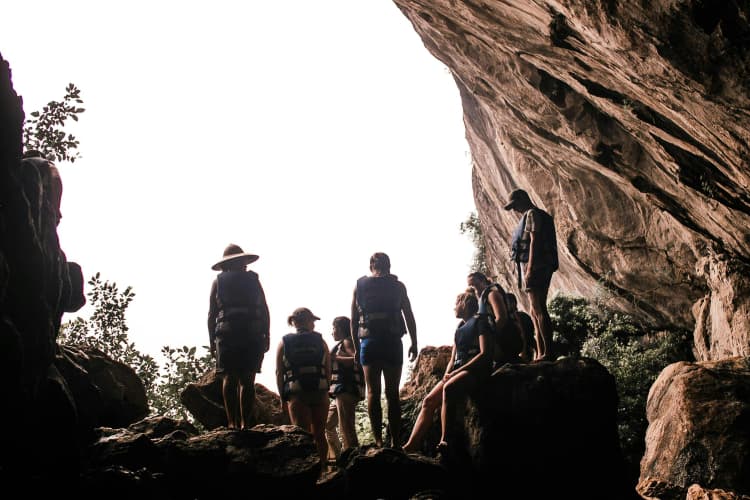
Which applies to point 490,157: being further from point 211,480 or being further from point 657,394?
point 211,480

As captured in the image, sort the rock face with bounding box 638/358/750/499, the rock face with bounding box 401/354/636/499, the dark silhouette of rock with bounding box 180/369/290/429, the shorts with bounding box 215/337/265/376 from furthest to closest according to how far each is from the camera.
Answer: the dark silhouette of rock with bounding box 180/369/290/429 → the rock face with bounding box 638/358/750/499 → the shorts with bounding box 215/337/265/376 → the rock face with bounding box 401/354/636/499

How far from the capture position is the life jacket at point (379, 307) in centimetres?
870

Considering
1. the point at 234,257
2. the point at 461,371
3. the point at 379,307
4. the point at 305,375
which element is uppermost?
the point at 234,257

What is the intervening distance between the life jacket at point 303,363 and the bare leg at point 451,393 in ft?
5.85

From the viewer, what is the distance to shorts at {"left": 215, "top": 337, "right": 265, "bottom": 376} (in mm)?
8531

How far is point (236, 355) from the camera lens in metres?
8.55

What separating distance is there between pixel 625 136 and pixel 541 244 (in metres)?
5.78

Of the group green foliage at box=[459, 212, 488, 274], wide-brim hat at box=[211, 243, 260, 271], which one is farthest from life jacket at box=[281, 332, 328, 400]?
green foliage at box=[459, 212, 488, 274]

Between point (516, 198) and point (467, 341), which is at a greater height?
point (516, 198)

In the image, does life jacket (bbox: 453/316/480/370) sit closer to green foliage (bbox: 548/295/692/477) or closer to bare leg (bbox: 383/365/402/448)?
bare leg (bbox: 383/365/402/448)

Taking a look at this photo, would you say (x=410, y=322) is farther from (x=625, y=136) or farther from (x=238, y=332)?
(x=625, y=136)

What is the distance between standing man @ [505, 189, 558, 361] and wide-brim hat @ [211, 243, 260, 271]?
12.0 feet

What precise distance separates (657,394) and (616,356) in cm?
544

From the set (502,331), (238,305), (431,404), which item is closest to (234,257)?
(238,305)
